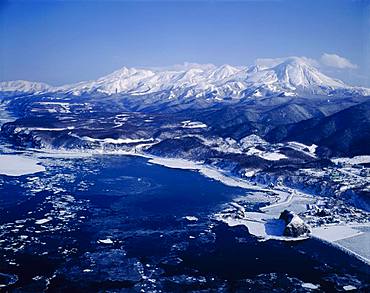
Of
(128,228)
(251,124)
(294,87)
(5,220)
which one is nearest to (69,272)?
(128,228)

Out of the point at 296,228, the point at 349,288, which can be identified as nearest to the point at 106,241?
the point at 296,228

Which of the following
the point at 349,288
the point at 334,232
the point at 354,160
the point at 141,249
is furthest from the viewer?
the point at 354,160

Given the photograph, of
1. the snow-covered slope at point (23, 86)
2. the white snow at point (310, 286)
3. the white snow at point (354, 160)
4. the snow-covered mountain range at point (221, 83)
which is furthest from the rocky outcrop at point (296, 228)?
the snow-covered slope at point (23, 86)

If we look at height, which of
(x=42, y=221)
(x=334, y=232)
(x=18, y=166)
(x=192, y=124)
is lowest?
(x=334, y=232)

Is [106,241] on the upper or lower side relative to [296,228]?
lower

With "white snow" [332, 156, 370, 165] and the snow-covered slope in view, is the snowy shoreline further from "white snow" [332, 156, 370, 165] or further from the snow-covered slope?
the snow-covered slope

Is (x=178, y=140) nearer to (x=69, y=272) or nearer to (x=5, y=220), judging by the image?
(x=5, y=220)

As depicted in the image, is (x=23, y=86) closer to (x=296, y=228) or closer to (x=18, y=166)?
(x=18, y=166)
